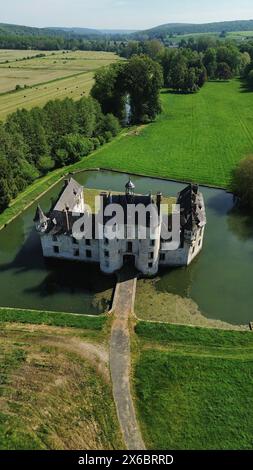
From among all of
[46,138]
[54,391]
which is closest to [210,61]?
[46,138]

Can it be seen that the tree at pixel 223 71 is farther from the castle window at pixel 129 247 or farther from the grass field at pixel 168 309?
the grass field at pixel 168 309

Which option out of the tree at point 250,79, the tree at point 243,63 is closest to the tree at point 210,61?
the tree at point 243,63

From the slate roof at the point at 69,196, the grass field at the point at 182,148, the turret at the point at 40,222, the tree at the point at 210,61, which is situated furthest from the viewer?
the tree at the point at 210,61

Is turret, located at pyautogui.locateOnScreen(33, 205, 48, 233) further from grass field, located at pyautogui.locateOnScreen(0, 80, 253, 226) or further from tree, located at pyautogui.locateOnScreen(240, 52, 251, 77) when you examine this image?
tree, located at pyautogui.locateOnScreen(240, 52, 251, 77)

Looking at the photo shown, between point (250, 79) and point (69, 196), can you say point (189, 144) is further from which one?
point (250, 79)
